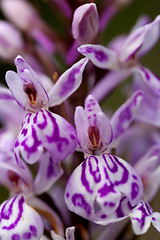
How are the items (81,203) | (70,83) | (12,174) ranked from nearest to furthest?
(81,203) < (70,83) < (12,174)

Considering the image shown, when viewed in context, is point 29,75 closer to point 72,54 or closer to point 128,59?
point 72,54

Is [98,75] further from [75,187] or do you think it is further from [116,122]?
[75,187]

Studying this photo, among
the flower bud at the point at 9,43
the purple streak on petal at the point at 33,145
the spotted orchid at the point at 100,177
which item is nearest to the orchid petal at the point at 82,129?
the spotted orchid at the point at 100,177

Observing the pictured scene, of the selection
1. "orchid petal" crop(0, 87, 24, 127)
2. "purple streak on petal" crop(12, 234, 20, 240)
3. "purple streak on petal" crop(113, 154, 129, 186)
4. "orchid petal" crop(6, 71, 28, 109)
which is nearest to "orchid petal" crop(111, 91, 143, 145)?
"purple streak on petal" crop(113, 154, 129, 186)

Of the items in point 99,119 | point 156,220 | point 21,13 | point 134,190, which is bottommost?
point 156,220

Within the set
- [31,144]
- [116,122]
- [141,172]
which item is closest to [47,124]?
[31,144]

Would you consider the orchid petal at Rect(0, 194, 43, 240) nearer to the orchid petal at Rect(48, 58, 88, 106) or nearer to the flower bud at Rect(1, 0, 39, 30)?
the orchid petal at Rect(48, 58, 88, 106)

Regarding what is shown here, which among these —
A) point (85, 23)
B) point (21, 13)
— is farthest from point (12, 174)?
point (21, 13)
